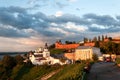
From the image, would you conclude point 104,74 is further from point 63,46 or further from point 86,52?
point 63,46

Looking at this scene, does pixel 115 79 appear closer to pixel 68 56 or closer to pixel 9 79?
pixel 9 79

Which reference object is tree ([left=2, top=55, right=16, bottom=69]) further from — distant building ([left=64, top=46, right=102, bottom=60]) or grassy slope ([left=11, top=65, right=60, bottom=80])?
distant building ([left=64, top=46, right=102, bottom=60])

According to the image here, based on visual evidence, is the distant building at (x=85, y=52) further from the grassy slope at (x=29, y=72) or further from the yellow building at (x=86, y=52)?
the grassy slope at (x=29, y=72)

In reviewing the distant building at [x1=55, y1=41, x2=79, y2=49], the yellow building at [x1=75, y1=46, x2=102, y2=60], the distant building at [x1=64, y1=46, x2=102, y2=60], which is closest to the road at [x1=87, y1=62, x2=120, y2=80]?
the distant building at [x1=64, y1=46, x2=102, y2=60]

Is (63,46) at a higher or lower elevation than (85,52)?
higher

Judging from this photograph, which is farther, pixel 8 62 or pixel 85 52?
pixel 85 52

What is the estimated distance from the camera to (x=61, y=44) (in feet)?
606

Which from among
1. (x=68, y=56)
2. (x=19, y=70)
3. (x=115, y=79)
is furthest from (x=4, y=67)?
(x=115, y=79)

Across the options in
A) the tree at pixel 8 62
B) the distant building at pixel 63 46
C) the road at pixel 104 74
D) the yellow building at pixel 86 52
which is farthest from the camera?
the distant building at pixel 63 46

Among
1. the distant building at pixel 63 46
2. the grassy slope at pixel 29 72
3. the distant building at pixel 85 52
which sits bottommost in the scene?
the grassy slope at pixel 29 72

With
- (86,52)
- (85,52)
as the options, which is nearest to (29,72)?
(86,52)

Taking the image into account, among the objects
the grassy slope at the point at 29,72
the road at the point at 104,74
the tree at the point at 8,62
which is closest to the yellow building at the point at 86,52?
the grassy slope at the point at 29,72

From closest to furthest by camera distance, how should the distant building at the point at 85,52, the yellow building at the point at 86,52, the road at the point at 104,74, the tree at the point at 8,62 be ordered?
the road at the point at 104,74 → the tree at the point at 8,62 → the yellow building at the point at 86,52 → the distant building at the point at 85,52

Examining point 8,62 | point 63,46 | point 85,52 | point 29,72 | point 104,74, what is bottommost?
point 29,72
